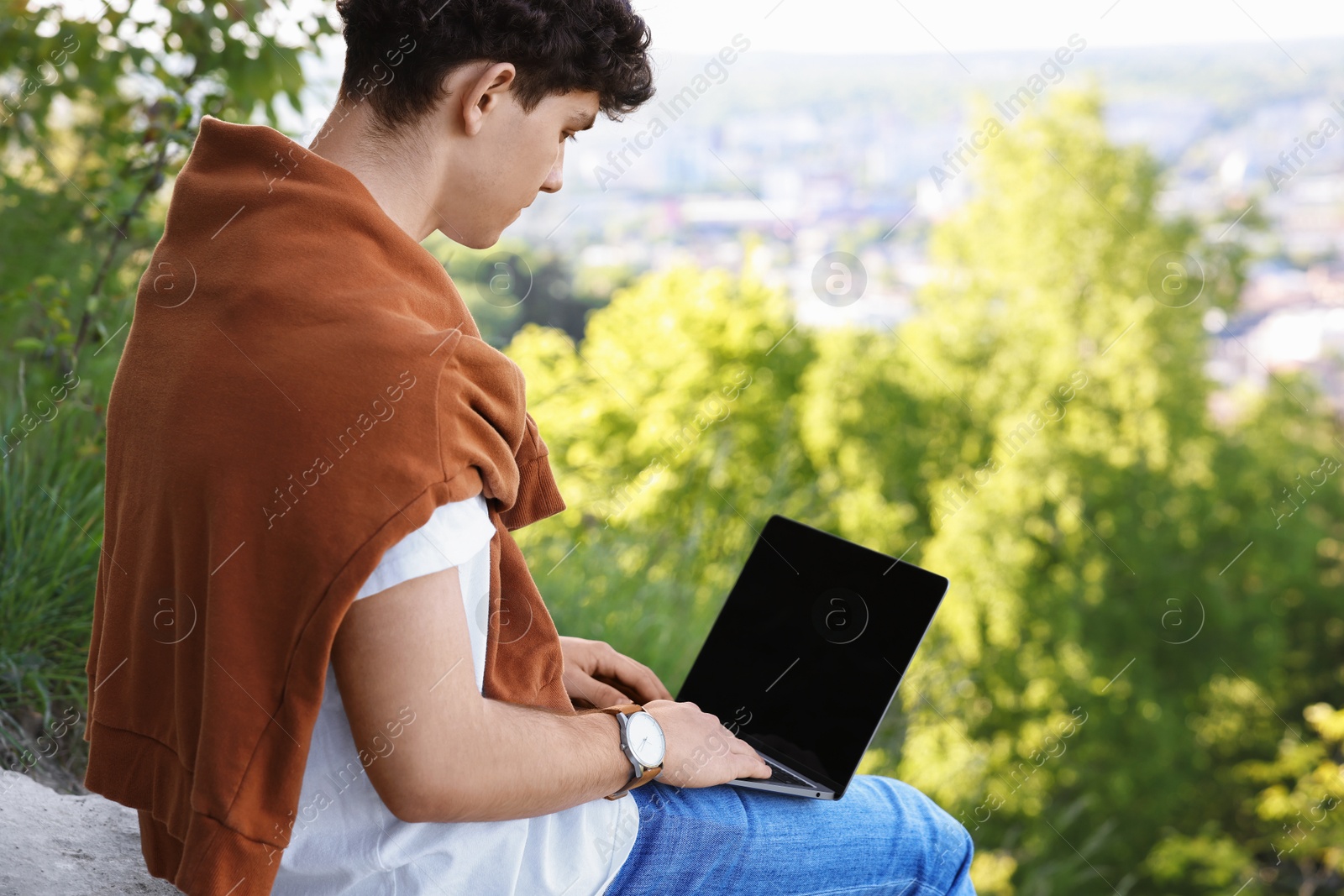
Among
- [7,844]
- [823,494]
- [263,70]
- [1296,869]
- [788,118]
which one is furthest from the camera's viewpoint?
[788,118]

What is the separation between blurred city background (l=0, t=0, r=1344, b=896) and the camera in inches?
127

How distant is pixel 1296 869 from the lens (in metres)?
17.1

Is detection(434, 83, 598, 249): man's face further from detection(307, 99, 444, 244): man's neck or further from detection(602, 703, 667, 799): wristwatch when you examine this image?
detection(602, 703, 667, 799): wristwatch

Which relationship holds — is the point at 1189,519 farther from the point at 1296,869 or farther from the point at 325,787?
the point at 325,787

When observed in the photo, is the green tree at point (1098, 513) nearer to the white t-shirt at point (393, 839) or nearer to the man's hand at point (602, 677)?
the man's hand at point (602, 677)

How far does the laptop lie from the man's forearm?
0.29 meters

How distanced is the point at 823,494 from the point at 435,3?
426cm

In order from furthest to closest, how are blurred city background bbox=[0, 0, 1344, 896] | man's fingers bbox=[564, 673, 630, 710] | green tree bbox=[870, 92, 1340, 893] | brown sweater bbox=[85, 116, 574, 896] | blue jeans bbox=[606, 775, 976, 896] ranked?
green tree bbox=[870, 92, 1340, 893]
blurred city background bbox=[0, 0, 1344, 896]
man's fingers bbox=[564, 673, 630, 710]
blue jeans bbox=[606, 775, 976, 896]
brown sweater bbox=[85, 116, 574, 896]

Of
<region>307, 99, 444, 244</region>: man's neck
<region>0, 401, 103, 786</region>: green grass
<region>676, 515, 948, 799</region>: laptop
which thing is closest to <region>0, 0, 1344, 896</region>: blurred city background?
<region>0, 401, 103, 786</region>: green grass

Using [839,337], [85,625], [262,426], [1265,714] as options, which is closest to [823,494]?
[85,625]

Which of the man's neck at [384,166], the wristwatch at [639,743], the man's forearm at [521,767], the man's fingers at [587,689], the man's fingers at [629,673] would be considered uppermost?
the man's neck at [384,166]

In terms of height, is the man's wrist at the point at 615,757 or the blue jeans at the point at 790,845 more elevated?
the man's wrist at the point at 615,757

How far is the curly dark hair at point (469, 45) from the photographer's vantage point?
1135 millimetres

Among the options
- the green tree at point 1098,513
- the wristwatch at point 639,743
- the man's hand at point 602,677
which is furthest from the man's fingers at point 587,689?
the green tree at point 1098,513
